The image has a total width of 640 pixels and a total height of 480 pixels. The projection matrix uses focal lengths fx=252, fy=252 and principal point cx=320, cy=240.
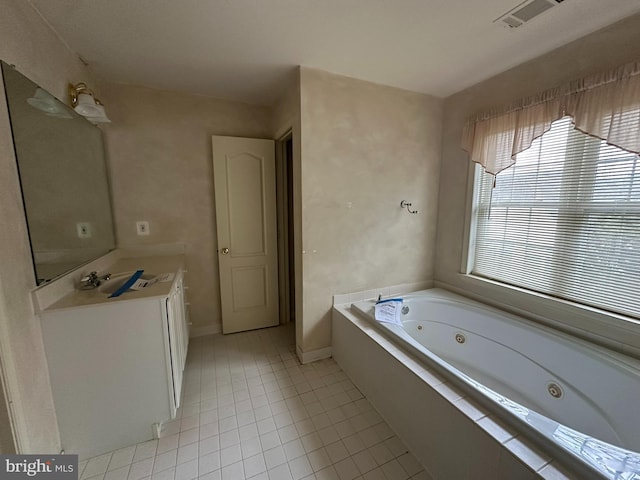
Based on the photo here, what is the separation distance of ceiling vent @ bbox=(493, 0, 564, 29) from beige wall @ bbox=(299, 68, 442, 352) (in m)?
0.89

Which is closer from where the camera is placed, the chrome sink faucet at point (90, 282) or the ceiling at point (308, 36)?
the ceiling at point (308, 36)

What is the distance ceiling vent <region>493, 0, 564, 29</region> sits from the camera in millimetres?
1233

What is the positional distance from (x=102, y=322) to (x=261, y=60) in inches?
73.4

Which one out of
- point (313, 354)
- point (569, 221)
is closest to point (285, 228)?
point (313, 354)

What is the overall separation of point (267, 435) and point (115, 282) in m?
1.39

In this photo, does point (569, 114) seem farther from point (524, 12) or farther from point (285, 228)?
point (285, 228)

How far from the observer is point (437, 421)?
1210mm

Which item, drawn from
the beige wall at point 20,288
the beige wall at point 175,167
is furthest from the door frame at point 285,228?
the beige wall at point 20,288

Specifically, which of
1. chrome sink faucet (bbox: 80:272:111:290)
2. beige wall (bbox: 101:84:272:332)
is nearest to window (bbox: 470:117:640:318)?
beige wall (bbox: 101:84:272:332)

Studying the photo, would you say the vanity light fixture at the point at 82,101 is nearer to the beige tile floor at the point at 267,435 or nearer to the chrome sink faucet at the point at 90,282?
the chrome sink faucet at the point at 90,282

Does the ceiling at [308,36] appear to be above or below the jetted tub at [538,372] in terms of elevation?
above

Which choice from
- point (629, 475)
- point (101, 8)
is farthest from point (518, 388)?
point (101, 8)

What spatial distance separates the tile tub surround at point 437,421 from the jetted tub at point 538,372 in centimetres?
7

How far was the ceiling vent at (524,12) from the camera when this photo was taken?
1233 mm
